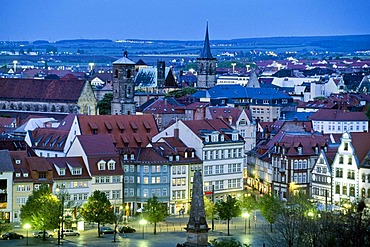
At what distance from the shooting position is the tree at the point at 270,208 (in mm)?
83662

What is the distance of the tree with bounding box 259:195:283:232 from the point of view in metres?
83.7

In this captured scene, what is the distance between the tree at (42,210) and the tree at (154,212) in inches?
274

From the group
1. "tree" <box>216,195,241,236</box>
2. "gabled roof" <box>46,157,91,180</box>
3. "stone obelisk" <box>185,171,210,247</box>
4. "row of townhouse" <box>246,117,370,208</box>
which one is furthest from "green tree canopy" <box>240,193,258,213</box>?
"stone obelisk" <box>185,171,210,247</box>

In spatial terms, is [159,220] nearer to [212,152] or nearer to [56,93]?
[212,152]

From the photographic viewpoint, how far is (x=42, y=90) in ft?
535

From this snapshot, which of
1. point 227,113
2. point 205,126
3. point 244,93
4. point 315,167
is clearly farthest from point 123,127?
point 244,93

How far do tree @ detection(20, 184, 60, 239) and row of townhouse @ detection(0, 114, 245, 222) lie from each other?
15.6ft

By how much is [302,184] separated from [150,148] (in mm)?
14094

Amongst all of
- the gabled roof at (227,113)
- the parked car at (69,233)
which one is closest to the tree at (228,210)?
the parked car at (69,233)

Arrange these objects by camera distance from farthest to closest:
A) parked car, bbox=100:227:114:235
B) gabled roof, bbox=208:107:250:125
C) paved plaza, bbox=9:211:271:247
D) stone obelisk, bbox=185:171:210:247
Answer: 1. gabled roof, bbox=208:107:250:125
2. parked car, bbox=100:227:114:235
3. paved plaza, bbox=9:211:271:247
4. stone obelisk, bbox=185:171:210:247

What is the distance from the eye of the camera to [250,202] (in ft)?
300

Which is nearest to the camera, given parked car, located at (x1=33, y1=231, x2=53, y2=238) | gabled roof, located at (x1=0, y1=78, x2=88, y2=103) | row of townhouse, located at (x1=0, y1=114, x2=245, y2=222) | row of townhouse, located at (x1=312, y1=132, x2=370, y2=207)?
parked car, located at (x1=33, y1=231, x2=53, y2=238)

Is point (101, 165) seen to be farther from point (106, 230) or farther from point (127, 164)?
point (106, 230)

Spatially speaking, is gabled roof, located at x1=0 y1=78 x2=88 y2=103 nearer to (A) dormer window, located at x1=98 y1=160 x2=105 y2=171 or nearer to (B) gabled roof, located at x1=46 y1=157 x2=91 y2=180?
(A) dormer window, located at x1=98 y1=160 x2=105 y2=171
